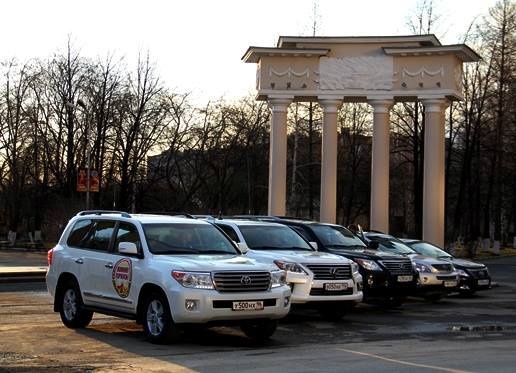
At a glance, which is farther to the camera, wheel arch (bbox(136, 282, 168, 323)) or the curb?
the curb

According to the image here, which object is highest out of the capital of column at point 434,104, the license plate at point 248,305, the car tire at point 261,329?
the capital of column at point 434,104

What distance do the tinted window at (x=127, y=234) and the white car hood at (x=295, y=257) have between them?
2.51 metres

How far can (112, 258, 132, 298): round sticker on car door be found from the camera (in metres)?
11.5

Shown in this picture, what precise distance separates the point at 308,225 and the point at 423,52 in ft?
56.1

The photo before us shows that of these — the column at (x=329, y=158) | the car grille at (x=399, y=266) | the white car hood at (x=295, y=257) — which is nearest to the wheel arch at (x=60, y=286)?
the white car hood at (x=295, y=257)

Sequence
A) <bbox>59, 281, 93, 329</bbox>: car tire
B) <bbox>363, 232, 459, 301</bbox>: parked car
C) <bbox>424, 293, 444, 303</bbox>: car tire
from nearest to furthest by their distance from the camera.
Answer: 1. <bbox>59, 281, 93, 329</bbox>: car tire
2. <bbox>363, 232, 459, 301</bbox>: parked car
3. <bbox>424, 293, 444, 303</bbox>: car tire

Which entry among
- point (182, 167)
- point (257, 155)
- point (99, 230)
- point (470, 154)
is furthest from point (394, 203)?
point (99, 230)

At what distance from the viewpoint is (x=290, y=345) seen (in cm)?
1138

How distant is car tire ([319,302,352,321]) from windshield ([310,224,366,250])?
200cm

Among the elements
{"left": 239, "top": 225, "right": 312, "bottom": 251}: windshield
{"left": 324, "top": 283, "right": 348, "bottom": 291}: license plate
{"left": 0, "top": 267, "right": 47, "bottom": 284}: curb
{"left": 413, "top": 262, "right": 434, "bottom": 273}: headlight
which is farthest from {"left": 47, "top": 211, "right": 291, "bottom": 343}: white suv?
{"left": 0, "top": 267, "right": 47, "bottom": 284}: curb

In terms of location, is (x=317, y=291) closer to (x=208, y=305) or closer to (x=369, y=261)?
(x=369, y=261)

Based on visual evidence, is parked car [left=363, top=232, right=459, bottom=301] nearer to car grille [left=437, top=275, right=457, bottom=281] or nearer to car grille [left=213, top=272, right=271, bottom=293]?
car grille [left=437, top=275, right=457, bottom=281]

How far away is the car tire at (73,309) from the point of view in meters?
12.7

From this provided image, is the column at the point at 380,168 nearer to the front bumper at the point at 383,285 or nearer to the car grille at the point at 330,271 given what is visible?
the front bumper at the point at 383,285
